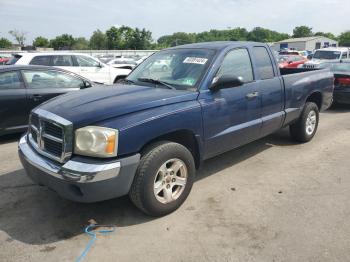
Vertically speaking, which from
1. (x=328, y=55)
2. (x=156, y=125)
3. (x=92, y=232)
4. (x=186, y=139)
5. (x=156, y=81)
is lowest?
(x=92, y=232)

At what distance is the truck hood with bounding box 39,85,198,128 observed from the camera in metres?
3.21

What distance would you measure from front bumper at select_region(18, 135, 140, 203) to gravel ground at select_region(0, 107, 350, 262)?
46 centimetres

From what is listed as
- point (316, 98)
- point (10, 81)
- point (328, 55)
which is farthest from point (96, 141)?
point (328, 55)

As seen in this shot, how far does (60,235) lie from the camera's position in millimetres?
3258

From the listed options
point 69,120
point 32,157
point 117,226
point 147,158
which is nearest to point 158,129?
point 147,158

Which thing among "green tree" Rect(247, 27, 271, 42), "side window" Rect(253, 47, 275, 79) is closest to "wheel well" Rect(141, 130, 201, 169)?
"side window" Rect(253, 47, 275, 79)

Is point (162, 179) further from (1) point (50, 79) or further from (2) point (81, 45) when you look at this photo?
(2) point (81, 45)

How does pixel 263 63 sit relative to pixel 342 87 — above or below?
above

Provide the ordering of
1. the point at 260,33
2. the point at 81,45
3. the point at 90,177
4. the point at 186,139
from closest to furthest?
1. the point at 90,177
2. the point at 186,139
3. the point at 81,45
4. the point at 260,33

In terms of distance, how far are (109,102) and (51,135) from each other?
66cm

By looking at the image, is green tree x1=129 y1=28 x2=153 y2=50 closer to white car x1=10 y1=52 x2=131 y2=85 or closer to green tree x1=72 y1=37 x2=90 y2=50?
green tree x1=72 y1=37 x2=90 y2=50

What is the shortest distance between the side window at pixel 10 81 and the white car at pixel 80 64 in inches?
146

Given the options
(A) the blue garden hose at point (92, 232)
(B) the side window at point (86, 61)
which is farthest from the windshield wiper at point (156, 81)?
(B) the side window at point (86, 61)

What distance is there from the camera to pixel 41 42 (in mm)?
85875
